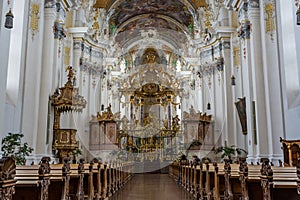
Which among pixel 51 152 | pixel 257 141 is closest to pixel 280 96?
pixel 257 141

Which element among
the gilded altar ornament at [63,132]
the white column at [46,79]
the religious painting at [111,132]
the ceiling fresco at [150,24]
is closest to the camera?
the white column at [46,79]

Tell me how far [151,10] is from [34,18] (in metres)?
14.6

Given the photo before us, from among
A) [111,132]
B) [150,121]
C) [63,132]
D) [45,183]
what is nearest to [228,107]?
[111,132]

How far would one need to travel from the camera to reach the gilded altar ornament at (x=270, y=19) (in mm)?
9438

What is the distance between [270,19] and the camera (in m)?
9.52

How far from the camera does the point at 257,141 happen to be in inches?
387

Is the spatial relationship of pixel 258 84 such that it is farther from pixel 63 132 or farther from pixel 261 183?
pixel 261 183

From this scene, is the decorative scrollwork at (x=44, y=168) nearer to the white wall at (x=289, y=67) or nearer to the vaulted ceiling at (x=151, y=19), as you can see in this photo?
the white wall at (x=289, y=67)

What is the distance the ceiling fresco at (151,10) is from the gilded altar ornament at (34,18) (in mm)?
11861

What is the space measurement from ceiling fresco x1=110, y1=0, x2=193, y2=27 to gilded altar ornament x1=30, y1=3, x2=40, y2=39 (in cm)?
1186

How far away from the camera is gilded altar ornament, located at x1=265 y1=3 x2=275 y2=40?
9.44 metres

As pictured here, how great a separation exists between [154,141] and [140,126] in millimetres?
1948

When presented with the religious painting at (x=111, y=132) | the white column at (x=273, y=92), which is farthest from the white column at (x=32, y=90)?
the religious painting at (x=111, y=132)

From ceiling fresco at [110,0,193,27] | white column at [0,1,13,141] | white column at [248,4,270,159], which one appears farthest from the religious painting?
white column at [0,1,13,141]
